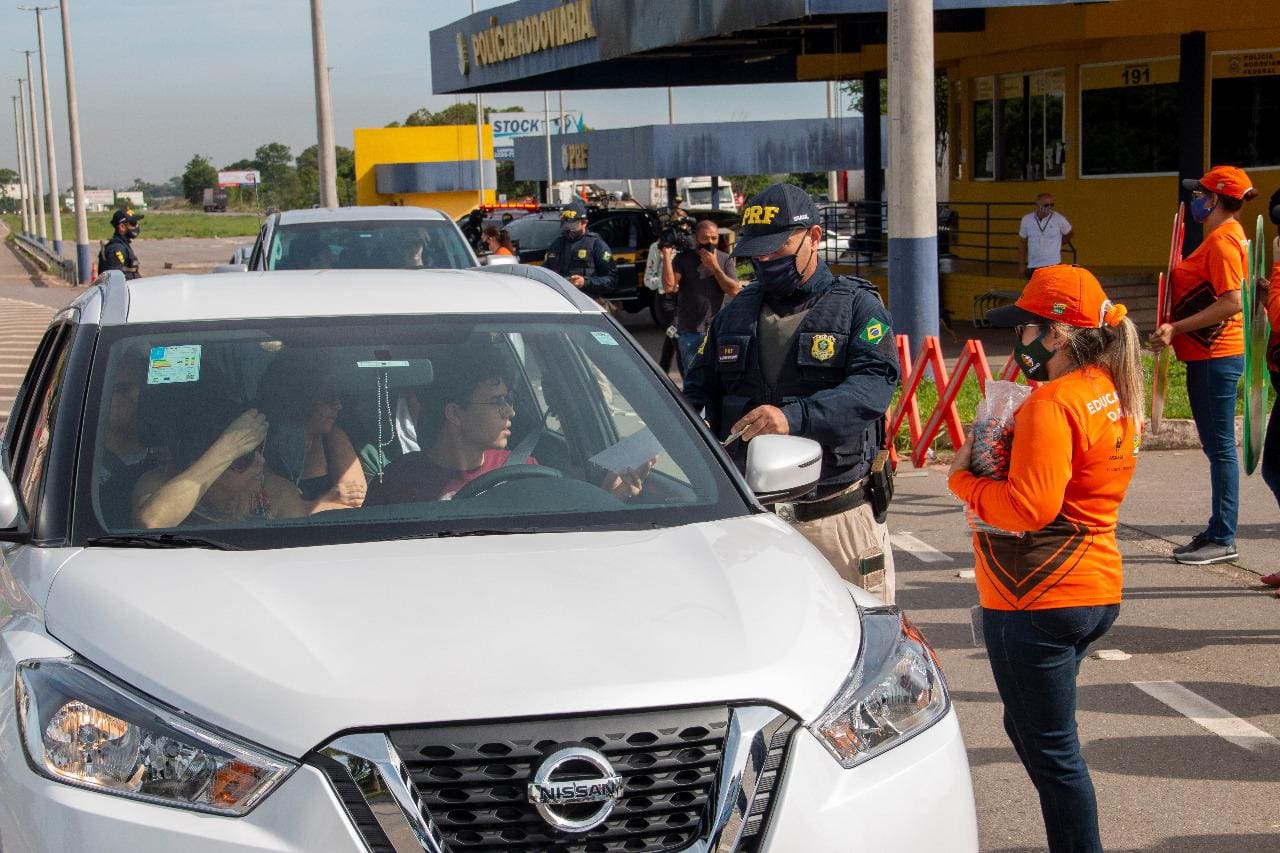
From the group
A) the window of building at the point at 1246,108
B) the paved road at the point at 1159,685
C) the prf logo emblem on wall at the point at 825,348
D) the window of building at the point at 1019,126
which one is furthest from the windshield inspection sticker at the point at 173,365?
the window of building at the point at 1019,126

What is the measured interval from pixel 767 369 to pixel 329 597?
2280 mm

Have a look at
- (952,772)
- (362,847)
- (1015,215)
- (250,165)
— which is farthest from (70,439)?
(250,165)

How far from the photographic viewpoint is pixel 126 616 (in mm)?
2906

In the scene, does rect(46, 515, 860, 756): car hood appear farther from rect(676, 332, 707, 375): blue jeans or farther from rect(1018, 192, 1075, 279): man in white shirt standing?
rect(1018, 192, 1075, 279): man in white shirt standing

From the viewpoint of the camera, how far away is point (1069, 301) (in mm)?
3861

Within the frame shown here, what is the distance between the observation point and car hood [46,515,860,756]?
265cm

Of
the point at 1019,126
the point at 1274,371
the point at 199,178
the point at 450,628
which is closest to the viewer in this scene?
the point at 450,628

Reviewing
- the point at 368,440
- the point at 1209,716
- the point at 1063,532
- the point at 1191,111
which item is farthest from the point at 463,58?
the point at 1063,532

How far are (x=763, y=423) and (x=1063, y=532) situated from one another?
102 cm

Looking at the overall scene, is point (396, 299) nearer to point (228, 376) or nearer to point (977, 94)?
point (228, 376)

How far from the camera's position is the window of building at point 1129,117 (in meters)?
21.8

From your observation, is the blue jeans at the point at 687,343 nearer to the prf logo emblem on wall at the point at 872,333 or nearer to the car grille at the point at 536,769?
the prf logo emblem on wall at the point at 872,333

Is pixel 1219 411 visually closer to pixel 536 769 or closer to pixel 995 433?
pixel 995 433

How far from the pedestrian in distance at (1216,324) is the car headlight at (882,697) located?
4.36 m
